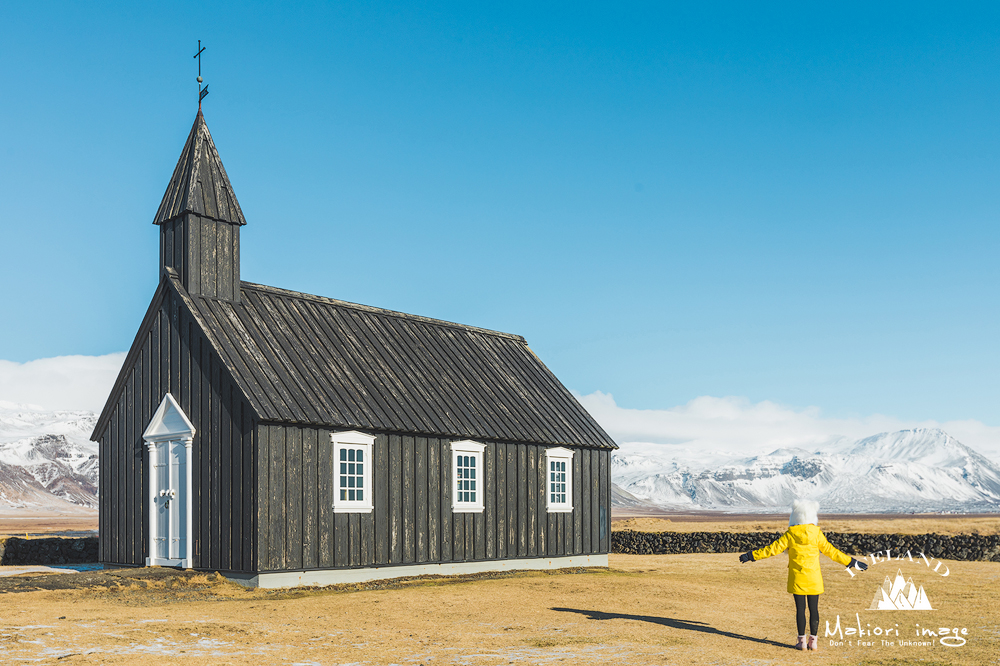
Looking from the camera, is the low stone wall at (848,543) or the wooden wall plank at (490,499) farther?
the low stone wall at (848,543)

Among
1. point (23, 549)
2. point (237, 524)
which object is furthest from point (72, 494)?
point (237, 524)

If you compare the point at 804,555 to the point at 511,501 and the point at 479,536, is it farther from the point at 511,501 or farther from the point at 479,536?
the point at 511,501

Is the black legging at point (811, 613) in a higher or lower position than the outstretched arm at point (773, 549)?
lower

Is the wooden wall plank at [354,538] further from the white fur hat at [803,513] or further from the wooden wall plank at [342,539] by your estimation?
the white fur hat at [803,513]

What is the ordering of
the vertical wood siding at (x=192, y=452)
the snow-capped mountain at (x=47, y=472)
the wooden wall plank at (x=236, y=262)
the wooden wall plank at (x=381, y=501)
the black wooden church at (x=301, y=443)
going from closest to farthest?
the vertical wood siding at (x=192, y=452) < the black wooden church at (x=301, y=443) < the wooden wall plank at (x=381, y=501) < the wooden wall plank at (x=236, y=262) < the snow-capped mountain at (x=47, y=472)

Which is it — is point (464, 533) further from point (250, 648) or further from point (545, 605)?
point (250, 648)

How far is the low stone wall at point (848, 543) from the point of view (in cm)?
3088

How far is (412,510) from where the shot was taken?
21531 millimetres

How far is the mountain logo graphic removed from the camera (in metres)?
17.0

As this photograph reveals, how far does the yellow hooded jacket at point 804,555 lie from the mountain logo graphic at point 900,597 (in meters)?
5.71

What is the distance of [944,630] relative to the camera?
14.0 metres

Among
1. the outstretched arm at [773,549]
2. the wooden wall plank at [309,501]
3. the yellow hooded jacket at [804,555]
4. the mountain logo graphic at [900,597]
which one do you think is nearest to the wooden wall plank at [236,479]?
the wooden wall plank at [309,501]

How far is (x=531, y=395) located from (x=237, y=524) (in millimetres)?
10230

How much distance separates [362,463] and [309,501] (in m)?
1.63
